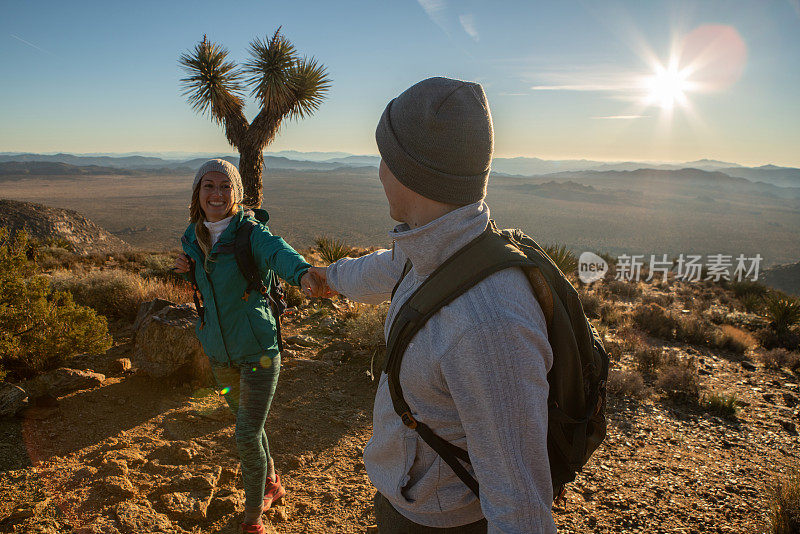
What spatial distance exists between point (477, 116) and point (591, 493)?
365 centimetres

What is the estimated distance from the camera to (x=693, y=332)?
8.73 meters

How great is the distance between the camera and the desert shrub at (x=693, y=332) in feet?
28.4

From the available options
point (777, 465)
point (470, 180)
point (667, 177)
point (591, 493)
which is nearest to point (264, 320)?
point (470, 180)

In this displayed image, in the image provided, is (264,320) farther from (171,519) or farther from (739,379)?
(739,379)

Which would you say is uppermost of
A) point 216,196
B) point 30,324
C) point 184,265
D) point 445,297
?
point 216,196

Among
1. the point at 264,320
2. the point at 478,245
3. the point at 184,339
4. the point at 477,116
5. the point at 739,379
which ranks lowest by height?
the point at 739,379

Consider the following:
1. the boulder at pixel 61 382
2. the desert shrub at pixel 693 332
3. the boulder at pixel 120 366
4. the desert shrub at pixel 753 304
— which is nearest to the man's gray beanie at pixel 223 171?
the boulder at pixel 61 382

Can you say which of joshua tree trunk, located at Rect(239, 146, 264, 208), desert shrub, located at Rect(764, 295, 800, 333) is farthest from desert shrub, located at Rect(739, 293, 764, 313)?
joshua tree trunk, located at Rect(239, 146, 264, 208)

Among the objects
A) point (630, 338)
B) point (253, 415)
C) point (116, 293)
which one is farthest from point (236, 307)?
point (630, 338)

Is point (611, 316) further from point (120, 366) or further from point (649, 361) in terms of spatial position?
point (120, 366)

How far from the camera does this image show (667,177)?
188 meters

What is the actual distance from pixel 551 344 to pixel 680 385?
6.04 metres

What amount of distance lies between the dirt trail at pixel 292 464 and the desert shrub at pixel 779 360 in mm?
2906

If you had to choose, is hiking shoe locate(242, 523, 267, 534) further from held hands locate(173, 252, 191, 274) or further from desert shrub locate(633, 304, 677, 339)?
desert shrub locate(633, 304, 677, 339)
